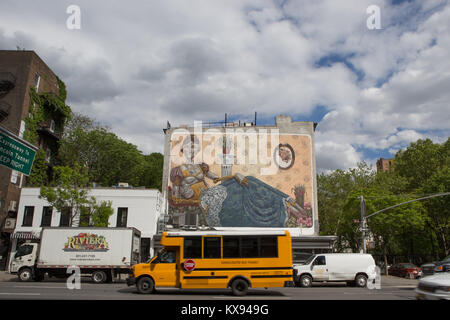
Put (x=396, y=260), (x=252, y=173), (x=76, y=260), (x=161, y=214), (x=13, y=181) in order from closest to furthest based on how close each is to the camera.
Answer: (x=76, y=260) → (x=13, y=181) → (x=161, y=214) → (x=252, y=173) → (x=396, y=260)

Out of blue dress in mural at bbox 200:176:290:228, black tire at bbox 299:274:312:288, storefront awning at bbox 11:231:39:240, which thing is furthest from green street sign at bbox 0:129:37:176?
blue dress in mural at bbox 200:176:290:228

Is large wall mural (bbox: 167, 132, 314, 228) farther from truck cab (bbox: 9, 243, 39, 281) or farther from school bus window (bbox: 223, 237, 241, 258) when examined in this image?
school bus window (bbox: 223, 237, 241, 258)

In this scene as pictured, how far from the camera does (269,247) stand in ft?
48.3

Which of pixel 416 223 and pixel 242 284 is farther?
pixel 416 223

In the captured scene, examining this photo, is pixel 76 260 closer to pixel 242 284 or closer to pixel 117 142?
pixel 242 284

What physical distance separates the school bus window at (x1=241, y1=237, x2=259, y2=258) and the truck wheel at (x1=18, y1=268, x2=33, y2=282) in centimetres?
1549

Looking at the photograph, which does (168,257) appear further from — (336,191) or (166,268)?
(336,191)

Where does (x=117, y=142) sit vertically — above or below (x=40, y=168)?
above

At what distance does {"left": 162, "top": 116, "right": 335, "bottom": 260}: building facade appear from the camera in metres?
36.7

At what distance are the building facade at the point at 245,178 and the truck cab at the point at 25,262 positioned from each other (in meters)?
15.6

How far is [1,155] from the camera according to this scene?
844cm

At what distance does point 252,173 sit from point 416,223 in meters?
18.6
